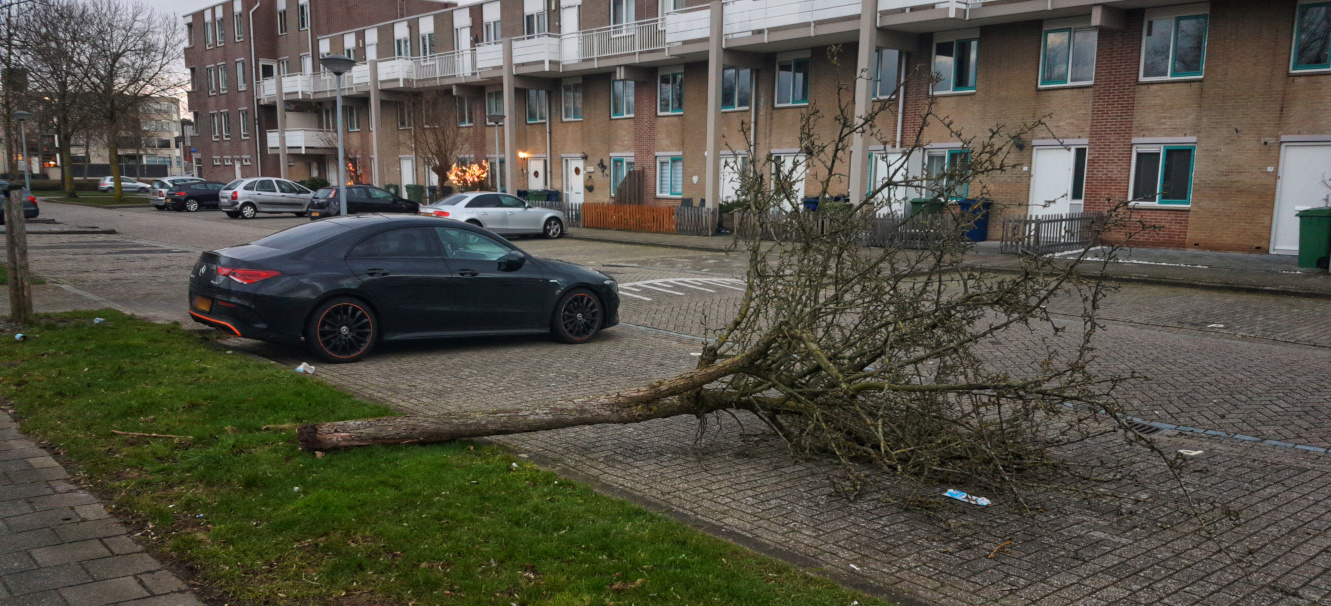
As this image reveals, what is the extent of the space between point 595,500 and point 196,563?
187 cm

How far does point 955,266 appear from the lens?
568cm

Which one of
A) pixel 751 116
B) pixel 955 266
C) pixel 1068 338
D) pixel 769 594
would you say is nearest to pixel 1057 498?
pixel 955 266

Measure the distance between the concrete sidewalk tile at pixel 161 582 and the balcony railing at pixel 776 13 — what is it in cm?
2326

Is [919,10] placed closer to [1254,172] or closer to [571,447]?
[1254,172]

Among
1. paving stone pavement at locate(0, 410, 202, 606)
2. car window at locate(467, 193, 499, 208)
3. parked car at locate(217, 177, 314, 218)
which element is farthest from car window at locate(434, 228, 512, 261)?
parked car at locate(217, 177, 314, 218)

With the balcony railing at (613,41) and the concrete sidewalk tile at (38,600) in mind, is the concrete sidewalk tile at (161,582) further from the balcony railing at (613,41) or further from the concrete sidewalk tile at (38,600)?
the balcony railing at (613,41)

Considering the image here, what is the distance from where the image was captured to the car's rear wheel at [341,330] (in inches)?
329

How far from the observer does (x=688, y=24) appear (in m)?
28.8

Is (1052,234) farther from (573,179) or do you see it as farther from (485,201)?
(573,179)

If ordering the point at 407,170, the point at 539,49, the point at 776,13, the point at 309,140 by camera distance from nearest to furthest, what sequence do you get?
the point at 776,13 → the point at 539,49 → the point at 407,170 → the point at 309,140

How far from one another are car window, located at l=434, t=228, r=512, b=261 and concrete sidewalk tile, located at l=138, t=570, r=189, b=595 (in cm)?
555

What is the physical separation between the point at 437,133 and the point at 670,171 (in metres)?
10.8

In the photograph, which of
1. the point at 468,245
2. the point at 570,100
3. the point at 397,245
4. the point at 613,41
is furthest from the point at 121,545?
the point at 570,100

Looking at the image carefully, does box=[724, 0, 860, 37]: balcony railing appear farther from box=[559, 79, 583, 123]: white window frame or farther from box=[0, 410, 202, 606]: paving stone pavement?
box=[0, 410, 202, 606]: paving stone pavement
